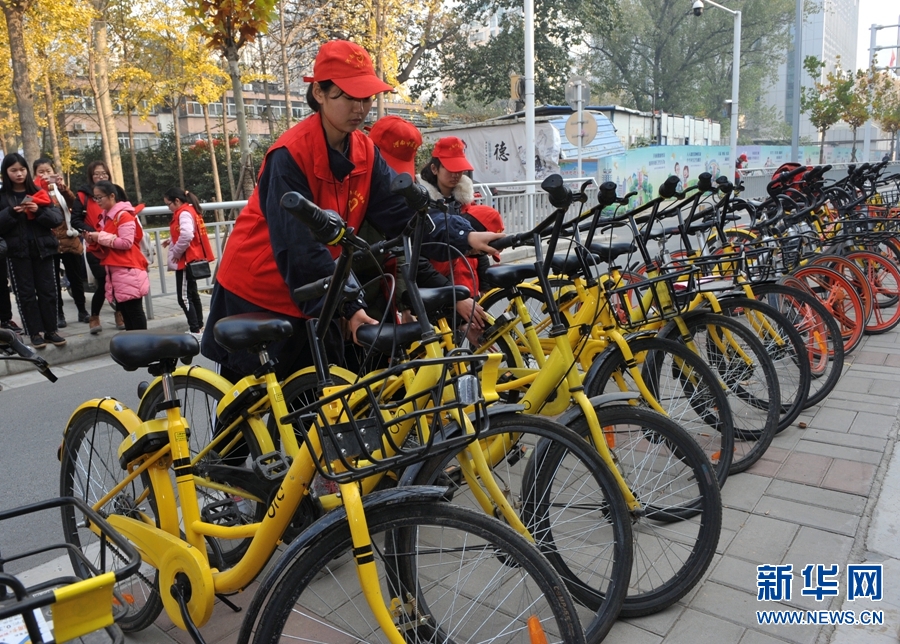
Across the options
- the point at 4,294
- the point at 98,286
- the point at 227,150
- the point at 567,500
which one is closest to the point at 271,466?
the point at 567,500

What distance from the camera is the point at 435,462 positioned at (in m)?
2.31

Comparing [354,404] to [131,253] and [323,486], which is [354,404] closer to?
[323,486]

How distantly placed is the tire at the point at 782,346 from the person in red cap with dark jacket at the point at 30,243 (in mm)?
6100

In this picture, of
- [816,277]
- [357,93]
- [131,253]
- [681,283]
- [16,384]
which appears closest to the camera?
[357,93]

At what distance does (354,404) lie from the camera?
2.70m

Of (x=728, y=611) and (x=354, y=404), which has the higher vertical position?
(x=354, y=404)

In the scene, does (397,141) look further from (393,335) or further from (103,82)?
(103,82)

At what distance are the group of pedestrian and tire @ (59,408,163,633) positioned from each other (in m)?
4.57

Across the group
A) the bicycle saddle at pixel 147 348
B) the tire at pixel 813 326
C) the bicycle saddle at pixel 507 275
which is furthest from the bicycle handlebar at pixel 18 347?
the tire at pixel 813 326

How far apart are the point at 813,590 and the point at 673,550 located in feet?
1.70

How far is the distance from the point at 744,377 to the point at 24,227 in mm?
6456

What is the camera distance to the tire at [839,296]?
17.8ft

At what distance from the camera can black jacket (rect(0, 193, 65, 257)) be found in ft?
22.5

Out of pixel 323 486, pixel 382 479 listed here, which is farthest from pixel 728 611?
pixel 323 486
